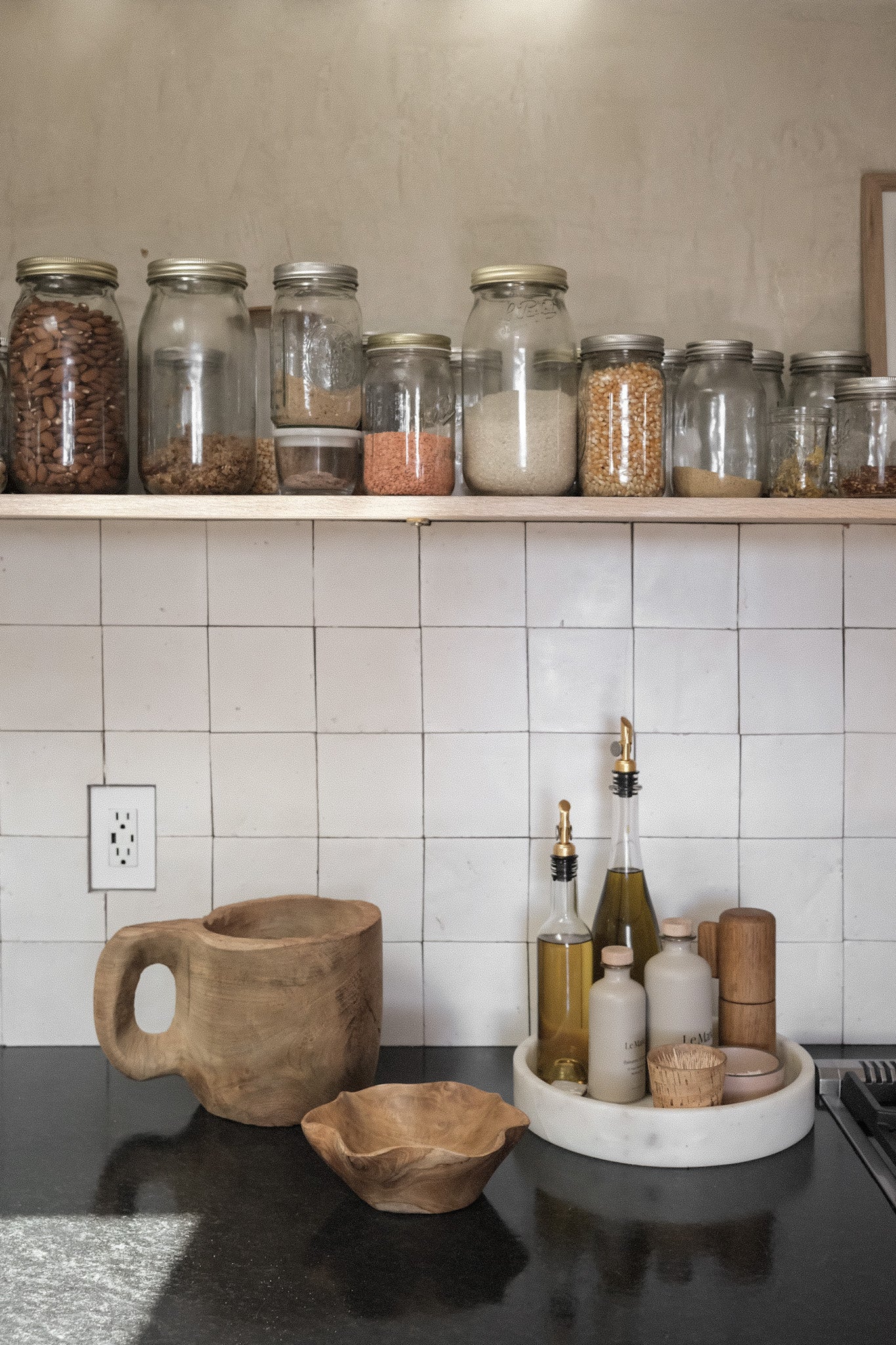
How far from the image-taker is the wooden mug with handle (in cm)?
122

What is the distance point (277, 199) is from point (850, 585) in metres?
0.88

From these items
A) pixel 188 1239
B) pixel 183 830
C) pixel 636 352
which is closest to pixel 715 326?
pixel 636 352

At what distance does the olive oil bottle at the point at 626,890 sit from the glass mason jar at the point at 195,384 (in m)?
0.54

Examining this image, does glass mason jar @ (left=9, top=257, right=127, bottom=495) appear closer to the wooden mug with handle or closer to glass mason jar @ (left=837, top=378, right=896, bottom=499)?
the wooden mug with handle

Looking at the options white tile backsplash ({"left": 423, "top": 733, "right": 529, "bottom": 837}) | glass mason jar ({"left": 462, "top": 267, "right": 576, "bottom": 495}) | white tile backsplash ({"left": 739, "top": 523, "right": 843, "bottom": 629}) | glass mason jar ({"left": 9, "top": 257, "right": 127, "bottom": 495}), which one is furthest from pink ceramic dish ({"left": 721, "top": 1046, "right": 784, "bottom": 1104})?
glass mason jar ({"left": 9, "top": 257, "right": 127, "bottom": 495})

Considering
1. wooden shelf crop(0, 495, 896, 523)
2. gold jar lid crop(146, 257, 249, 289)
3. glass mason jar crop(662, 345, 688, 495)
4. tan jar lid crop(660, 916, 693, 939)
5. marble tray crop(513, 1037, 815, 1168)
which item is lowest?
marble tray crop(513, 1037, 815, 1168)

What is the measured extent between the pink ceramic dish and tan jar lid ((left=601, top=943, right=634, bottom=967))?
0.50ft

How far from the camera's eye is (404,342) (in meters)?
1.22

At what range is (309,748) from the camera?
150cm

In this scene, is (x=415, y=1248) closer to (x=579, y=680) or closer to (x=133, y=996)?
(x=133, y=996)

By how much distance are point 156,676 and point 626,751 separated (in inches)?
24.1

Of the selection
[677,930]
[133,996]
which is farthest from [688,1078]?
[133,996]

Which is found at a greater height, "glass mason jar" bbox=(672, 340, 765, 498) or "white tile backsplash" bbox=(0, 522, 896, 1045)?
"glass mason jar" bbox=(672, 340, 765, 498)

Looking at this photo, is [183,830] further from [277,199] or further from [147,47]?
[147,47]
